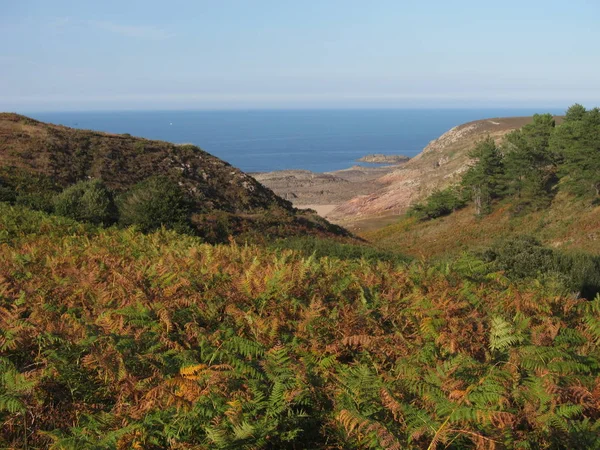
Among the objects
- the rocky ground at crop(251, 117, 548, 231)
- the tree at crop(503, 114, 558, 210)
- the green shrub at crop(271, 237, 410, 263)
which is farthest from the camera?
the rocky ground at crop(251, 117, 548, 231)

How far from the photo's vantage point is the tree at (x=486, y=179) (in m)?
49.4

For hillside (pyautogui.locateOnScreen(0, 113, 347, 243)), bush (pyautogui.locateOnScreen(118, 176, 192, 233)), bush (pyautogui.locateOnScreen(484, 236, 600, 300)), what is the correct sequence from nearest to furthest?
1. bush (pyautogui.locateOnScreen(484, 236, 600, 300))
2. bush (pyautogui.locateOnScreen(118, 176, 192, 233))
3. hillside (pyautogui.locateOnScreen(0, 113, 347, 243))

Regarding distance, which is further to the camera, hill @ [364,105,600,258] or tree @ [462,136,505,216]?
tree @ [462,136,505,216]

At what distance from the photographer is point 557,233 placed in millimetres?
37312

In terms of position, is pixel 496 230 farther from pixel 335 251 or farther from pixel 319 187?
pixel 319 187

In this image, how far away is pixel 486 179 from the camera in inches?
1949

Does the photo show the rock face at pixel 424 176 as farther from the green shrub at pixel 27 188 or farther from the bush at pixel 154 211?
the bush at pixel 154 211

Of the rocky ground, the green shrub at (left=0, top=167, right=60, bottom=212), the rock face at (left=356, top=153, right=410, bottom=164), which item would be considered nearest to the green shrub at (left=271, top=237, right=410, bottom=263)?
the green shrub at (left=0, top=167, right=60, bottom=212)

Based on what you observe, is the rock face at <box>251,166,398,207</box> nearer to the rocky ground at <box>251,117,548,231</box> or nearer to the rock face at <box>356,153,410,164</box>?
the rocky ground at <box>251,117,548,231</box>

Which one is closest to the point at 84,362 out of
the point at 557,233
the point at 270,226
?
the point at 270,226

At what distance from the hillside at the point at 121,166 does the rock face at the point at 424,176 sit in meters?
27.1

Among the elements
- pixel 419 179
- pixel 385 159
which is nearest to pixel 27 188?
pixel 419 179

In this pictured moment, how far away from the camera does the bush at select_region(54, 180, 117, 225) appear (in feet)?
61.6

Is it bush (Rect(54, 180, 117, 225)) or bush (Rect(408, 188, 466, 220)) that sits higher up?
bush (Rect(54, 180, 117, 225))
